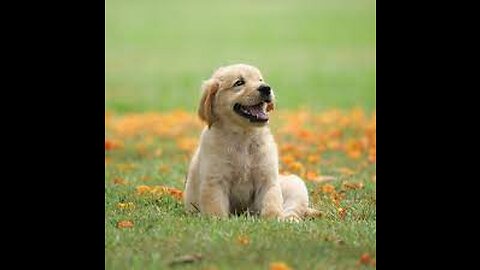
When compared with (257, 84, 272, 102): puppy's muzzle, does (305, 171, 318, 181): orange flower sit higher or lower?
lower

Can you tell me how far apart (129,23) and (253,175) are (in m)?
26.9

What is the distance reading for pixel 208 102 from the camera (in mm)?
8047

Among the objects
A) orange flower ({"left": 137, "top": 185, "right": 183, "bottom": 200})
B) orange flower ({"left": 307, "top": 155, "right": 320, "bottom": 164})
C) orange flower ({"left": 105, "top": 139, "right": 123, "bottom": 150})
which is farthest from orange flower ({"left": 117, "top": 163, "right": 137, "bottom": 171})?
orange flower ({"left": 307, "top": 155, "right": 320, "bottom": 164})

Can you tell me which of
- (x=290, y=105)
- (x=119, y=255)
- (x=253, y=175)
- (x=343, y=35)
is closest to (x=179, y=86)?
(x=290, y=105)

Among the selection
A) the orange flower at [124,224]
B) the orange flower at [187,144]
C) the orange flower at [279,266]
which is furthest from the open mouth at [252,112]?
the orange flower at [187,144]

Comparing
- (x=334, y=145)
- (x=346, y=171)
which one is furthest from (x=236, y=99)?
(x=334, y=145)

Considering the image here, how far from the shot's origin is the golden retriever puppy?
25.9 feet

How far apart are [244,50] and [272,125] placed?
11653 millimetres

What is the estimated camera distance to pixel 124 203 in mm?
8680

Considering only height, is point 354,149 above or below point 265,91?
below

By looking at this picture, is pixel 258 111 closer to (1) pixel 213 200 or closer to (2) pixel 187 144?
(1) pixel 213 200

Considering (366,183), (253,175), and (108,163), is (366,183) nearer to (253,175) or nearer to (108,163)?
(253,175)

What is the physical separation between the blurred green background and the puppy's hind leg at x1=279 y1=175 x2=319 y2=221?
33.7 feet

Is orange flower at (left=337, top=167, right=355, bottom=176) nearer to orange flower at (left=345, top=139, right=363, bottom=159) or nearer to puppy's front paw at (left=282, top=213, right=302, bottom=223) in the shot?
orange flower at (left=345, top=139, right=363, bottom=159)
